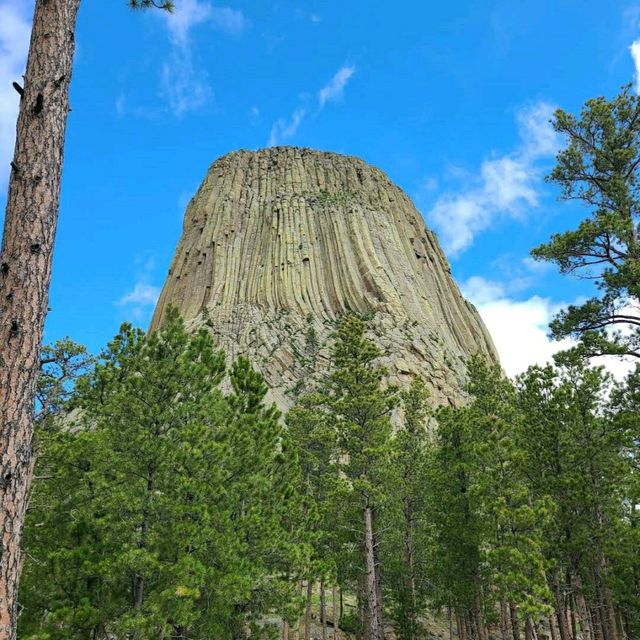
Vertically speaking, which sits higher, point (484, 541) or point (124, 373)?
point (124, 373)

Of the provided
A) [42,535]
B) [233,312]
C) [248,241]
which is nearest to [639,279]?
[42,535]

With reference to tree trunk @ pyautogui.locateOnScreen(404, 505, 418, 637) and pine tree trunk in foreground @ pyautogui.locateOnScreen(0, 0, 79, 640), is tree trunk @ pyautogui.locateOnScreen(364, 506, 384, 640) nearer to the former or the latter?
tree trunk @ pyautogui.locateOnScreen(404, 505, 418, 637)

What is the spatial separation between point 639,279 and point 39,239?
11.4 metres

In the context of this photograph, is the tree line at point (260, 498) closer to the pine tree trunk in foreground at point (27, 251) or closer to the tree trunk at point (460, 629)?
the tree trunk at point (460, 629)

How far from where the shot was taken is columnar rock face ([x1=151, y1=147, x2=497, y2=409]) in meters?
66.2

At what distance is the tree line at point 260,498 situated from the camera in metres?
11.4

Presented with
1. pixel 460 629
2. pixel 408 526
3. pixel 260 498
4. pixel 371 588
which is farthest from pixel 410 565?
pixel 260 498

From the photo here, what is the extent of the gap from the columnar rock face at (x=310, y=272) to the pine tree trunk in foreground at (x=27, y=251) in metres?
50.9

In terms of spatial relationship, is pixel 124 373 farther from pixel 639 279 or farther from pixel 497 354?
pixel 497 354

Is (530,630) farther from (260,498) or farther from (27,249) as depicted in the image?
(27,249)

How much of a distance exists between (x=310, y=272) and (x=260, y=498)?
67.3m

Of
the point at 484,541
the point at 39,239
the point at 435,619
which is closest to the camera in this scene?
the point at 39,239

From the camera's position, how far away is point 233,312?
242 feet

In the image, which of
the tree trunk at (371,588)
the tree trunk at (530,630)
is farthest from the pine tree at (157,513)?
the tree trunk at (530,630)
